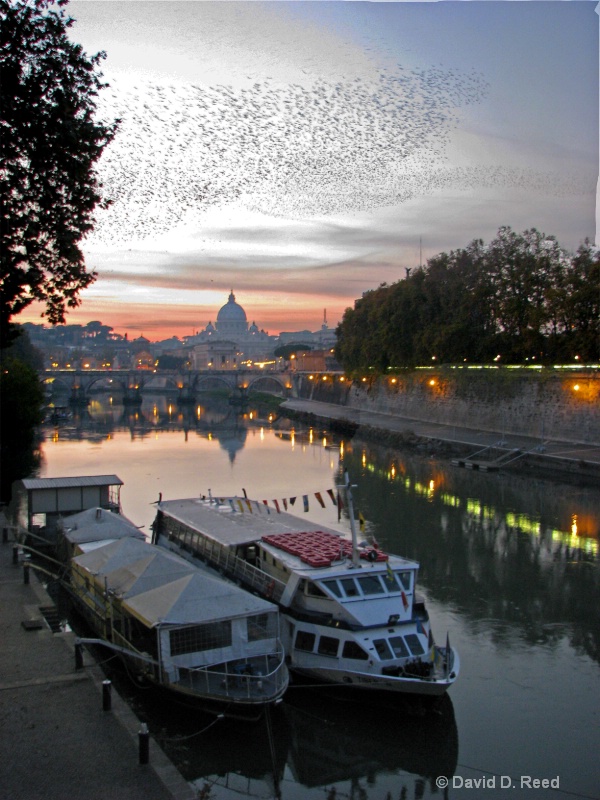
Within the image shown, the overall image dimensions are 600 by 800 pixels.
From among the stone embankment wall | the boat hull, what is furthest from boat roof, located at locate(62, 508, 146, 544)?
the stone embankment wall

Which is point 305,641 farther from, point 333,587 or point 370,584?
point 370,584

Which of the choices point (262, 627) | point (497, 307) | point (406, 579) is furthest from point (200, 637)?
point (497, 307)

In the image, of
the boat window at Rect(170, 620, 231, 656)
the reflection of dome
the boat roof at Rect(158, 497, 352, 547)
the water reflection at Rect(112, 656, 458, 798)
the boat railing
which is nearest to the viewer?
the water reflection at Rect(112, 656, 458, 798)

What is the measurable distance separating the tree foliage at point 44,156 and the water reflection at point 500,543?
22.8ft

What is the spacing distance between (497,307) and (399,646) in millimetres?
24707

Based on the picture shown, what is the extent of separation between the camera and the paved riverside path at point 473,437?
22297mm

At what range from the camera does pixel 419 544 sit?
1468cm

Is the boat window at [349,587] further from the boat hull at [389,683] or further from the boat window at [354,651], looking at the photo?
the boat hull at [389,683]

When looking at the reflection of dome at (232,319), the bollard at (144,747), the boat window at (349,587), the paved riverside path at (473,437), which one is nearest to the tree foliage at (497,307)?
the paved riverside path at (473,437)

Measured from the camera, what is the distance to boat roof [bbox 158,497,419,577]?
900cm

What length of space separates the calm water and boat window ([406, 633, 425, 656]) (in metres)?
0.53

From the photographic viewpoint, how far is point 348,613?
813cm

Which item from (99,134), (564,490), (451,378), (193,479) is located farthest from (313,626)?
(451,378)

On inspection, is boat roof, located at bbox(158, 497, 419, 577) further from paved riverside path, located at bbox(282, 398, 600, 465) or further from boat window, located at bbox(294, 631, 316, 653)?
paved riverside path, located at bbox(282, 398, 600, 465)
